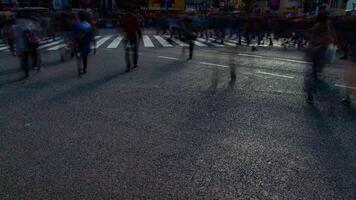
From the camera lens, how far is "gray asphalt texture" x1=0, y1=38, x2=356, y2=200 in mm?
3008

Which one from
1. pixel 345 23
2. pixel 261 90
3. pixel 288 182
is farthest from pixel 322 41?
pixel 345 23

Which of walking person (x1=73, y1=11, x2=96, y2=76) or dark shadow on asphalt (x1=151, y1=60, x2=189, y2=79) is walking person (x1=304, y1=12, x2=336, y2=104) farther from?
walking person (x1=73, y1=11, x2=96, y2=76)

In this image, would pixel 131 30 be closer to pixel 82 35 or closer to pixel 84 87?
pixel 82 35

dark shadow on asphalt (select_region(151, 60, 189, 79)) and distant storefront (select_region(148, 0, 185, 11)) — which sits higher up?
distant storefront (select_region(148, 0, 185, 11))

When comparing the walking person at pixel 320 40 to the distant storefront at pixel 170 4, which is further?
the distant storefront at pixel 170 4

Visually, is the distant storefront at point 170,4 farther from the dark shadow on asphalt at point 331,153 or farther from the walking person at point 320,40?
the dark shadow on asphalt at point 331,153

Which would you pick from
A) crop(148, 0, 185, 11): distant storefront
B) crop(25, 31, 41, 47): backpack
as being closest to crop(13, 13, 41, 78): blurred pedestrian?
crop(25, 31, 41, 47): backpack

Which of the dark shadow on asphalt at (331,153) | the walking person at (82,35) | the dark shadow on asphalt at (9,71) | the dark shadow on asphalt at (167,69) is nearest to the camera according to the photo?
the dark shadow on asphalt at (331,153)

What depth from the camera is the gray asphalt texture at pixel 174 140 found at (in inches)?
118

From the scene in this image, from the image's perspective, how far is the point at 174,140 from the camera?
4.14 metres

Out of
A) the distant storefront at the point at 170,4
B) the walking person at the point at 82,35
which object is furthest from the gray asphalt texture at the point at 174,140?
the distant storefront at the point at 170,4

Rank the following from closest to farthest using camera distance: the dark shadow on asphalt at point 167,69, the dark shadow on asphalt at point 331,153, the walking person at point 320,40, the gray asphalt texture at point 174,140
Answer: the gray asphalt texture at point 174,140 → the dark shadow on asphalt at point 331,153 → the walking person at point 320,40 → the dark shadow on asphalt at point 167,69

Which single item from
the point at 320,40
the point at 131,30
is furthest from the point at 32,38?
the point at 320,40

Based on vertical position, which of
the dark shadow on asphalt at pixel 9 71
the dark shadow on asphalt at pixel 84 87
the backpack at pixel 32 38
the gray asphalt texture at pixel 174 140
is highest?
the backpack at pixel 32 38
